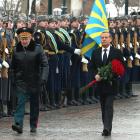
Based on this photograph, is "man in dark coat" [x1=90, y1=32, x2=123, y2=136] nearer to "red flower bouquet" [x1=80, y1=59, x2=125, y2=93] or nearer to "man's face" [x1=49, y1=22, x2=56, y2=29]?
"red flower bouquet" [x1=80, y1=59, x2=125, y2=93]

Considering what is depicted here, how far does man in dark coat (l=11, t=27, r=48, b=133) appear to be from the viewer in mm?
13633

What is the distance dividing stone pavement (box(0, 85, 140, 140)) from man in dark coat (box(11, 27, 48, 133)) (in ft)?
1.26

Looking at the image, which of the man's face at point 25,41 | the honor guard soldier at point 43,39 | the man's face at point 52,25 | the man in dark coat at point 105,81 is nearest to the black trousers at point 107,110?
the man in dark coat at point 105,81

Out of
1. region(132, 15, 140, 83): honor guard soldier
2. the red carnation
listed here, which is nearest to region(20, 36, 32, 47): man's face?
the red carnation

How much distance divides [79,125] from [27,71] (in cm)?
193

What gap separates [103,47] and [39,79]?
4.11 ft

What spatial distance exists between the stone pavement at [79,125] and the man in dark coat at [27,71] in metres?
0.38

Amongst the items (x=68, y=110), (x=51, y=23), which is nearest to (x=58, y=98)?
(x=68, y=110)

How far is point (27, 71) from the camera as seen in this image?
44.8 ft

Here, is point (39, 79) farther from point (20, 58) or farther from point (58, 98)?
point (58, 98)

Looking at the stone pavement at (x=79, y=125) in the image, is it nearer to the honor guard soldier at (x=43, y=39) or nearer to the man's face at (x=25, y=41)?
the honor guard soldier at (x=43, y=39)

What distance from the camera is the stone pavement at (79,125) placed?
13.4m

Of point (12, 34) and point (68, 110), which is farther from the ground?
point (12, 34)

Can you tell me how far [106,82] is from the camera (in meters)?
13.7
